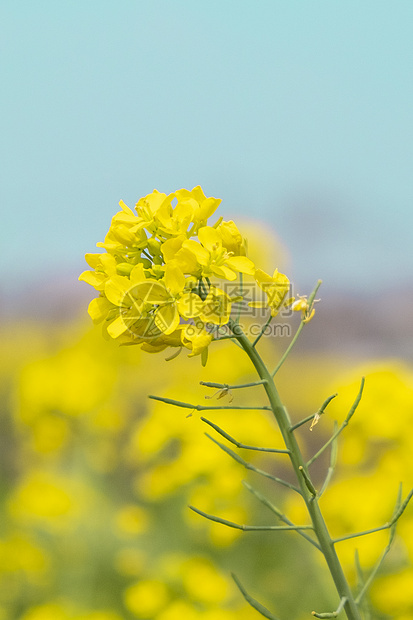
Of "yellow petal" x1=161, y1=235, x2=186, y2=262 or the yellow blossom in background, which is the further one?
the yellow blossom in background

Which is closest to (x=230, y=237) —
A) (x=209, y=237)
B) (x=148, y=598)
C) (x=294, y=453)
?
(x=209, y=237)

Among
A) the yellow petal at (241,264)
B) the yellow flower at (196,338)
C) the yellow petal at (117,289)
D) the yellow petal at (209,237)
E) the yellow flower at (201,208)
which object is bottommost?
the yellow flower at (196,338)

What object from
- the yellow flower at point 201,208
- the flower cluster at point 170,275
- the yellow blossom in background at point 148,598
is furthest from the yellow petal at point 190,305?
the yellow blossom in background at point 148,598

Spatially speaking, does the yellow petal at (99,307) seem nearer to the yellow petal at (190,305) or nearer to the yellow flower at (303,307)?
the yellow petal at (190,305)

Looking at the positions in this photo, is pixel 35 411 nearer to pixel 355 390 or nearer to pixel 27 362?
pixel 27 362

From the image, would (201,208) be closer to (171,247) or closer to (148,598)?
(171,247)

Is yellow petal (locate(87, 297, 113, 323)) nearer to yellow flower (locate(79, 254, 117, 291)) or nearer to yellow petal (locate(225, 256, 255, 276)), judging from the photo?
yellow flower (locate(79, 254, 117, 291))

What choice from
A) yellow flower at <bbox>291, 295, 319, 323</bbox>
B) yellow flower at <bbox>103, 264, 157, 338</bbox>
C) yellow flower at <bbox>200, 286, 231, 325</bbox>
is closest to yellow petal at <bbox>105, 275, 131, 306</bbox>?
yellow flower at <bbox>103, 264, 157, 338</bbox>

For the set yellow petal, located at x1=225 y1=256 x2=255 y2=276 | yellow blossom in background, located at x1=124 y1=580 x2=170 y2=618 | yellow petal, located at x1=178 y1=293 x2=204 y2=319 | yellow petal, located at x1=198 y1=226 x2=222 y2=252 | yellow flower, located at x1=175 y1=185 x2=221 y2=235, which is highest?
yellow flower, located at x1=175 y1=185 x2=221 y2=235
